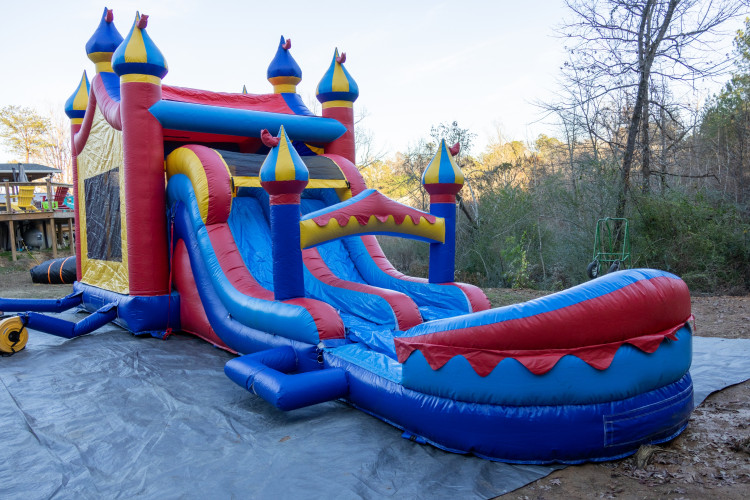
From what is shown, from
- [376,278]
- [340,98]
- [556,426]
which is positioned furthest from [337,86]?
[556,426]

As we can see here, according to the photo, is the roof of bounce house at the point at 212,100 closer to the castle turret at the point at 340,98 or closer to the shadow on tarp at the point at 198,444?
the castle turret at the point at 340,98

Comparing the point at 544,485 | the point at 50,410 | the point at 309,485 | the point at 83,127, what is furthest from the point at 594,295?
the point at 83,127

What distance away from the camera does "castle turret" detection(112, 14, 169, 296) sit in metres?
4.87

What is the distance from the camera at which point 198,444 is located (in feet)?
8.98

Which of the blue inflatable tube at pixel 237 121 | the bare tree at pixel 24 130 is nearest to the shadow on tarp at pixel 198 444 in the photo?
the blue inflatable tube at pixel 237 121

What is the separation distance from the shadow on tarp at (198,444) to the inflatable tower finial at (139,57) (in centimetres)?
260

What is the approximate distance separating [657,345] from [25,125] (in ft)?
84.8

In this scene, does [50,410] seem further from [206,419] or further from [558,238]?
[558,238]

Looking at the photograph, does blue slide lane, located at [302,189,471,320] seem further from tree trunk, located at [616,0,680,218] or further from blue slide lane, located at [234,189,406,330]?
tree trunk, located at [616,0,680,218]

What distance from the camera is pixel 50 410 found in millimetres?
3236

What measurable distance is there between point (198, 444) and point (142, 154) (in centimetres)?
313

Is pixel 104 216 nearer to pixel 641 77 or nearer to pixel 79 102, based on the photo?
pixel 79 102

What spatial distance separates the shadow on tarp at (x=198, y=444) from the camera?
2.30 metres

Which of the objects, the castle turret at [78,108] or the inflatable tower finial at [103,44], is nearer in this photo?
the inflatable tower finial at [103,44]
